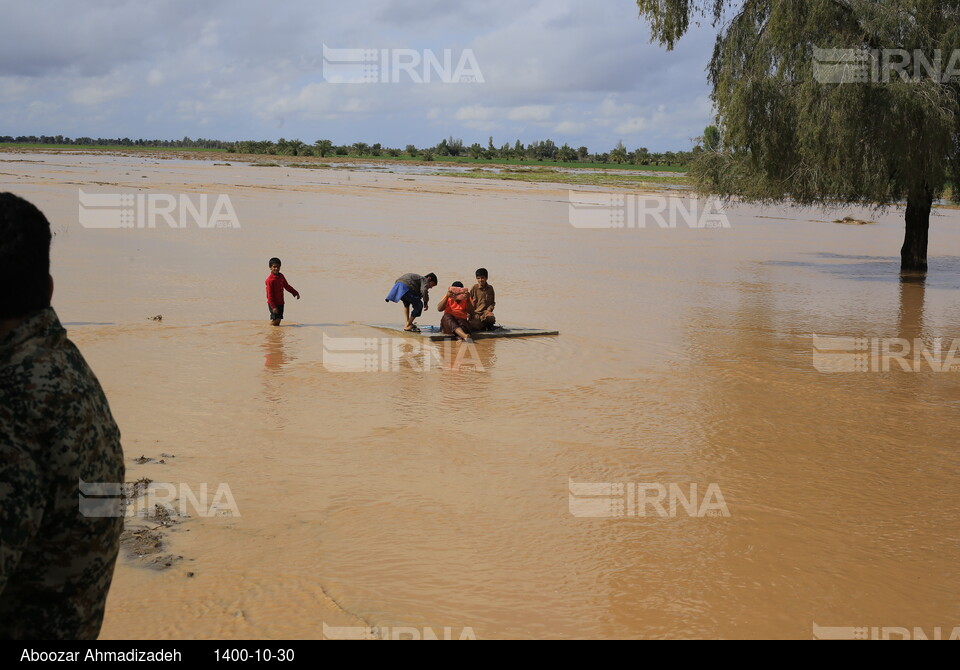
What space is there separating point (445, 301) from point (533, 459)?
18.4ft

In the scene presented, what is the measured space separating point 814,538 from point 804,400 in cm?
439

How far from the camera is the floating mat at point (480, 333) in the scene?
13.3 m

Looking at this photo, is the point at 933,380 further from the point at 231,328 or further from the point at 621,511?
the point at 231,328

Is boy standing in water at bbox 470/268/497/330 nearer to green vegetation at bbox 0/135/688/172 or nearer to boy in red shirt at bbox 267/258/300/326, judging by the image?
boy in red shirt at bbox 267/258/300/326

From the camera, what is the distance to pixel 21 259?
2.43m

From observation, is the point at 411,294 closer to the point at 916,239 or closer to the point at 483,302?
the point at 483,302

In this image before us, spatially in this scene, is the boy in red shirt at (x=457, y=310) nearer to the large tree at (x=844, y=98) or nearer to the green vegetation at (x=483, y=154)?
the large tree at (x=844, y=98)

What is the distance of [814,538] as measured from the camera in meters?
6.44

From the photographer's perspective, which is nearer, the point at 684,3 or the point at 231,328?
the point at 231,328

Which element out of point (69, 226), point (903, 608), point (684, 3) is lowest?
point (903, 608)

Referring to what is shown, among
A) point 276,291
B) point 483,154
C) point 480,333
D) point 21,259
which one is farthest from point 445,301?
point 483,154

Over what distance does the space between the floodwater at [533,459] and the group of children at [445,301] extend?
0.43 metres

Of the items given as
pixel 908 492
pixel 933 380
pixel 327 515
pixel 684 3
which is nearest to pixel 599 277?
pixel 684 3

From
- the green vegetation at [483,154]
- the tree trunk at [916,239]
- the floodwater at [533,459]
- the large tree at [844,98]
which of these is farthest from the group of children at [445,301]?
the green vegetation at [483,154]
